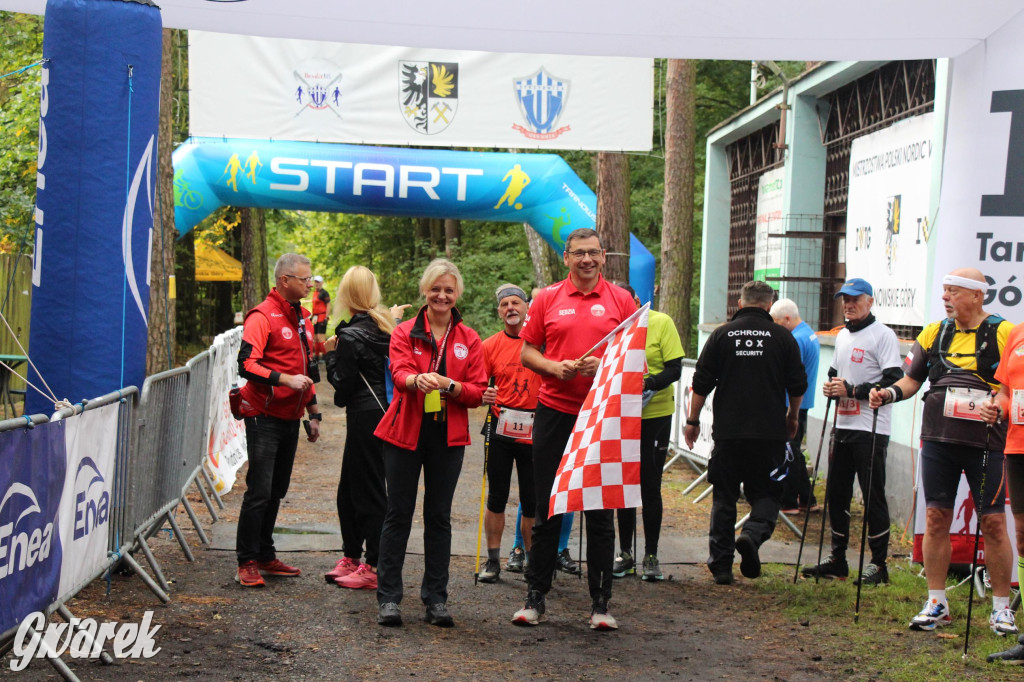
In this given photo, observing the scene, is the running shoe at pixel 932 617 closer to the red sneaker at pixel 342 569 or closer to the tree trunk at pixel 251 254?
the red sneaker at pixel 342 569

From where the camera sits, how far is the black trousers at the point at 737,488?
284 inches

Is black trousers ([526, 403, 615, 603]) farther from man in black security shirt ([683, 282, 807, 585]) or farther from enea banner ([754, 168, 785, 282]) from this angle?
enea banner ([754, 168, 785, 282])

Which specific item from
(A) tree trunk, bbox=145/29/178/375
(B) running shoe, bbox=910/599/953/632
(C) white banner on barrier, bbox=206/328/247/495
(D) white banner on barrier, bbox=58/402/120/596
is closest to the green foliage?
(C) white banner on barrier, bbox=206/328/247/495

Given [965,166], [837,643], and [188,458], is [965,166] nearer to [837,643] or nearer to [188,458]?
[837,643]

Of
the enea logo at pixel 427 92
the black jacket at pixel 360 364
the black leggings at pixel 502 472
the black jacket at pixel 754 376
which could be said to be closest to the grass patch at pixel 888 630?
the black jacket at pixel 754 376

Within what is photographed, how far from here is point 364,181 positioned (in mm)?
13172

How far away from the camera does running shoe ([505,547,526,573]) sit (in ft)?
24.9

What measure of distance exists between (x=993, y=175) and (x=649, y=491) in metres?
3.03

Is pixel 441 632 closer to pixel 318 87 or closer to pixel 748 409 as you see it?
pixel 748 409

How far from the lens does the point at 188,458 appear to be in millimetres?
8094

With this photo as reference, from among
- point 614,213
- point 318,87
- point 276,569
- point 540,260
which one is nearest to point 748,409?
point 276,569

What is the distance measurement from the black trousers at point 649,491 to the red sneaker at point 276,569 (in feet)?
7.19

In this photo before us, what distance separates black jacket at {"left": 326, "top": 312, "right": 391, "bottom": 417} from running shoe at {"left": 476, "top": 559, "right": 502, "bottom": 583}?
50.2 inches

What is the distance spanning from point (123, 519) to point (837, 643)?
393 centimetres
